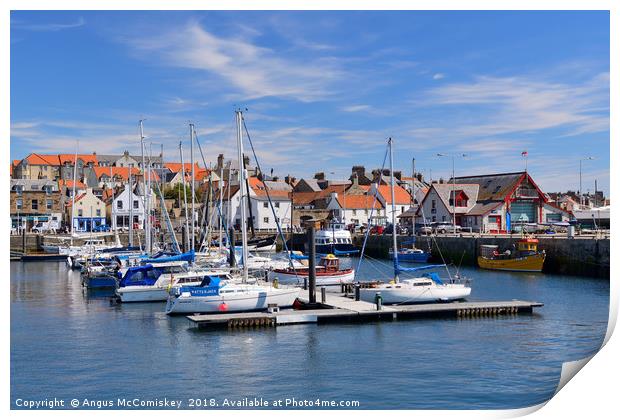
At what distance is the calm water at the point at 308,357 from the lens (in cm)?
1595

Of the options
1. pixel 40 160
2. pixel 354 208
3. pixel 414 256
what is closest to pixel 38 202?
pixel 40 160

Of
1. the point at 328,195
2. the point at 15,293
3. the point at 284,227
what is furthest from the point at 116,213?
the point at 15,293

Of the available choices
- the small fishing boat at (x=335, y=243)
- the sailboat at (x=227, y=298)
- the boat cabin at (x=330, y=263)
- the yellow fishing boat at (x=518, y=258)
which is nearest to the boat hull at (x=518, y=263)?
the yellow fishing boat at (x=518, y=258)

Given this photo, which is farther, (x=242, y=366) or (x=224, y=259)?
(x=224, y=259)

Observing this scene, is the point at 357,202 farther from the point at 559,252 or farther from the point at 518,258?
the point at 559,252

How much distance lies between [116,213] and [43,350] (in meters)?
53.4

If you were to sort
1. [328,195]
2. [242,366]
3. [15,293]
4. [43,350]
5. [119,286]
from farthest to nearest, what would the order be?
[328,195], [15,293], [119,286], [43,350], [242,366]

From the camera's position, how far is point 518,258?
4247 centimetres

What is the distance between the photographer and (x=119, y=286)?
31.4 meters

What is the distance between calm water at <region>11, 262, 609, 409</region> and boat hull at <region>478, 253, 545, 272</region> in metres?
12.7

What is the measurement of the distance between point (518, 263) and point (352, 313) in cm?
2043

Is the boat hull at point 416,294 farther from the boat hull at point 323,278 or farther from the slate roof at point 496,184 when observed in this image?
the slate roof at point 496,184

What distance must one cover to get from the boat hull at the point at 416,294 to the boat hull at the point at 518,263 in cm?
1413

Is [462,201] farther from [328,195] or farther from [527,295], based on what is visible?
[527,295]
